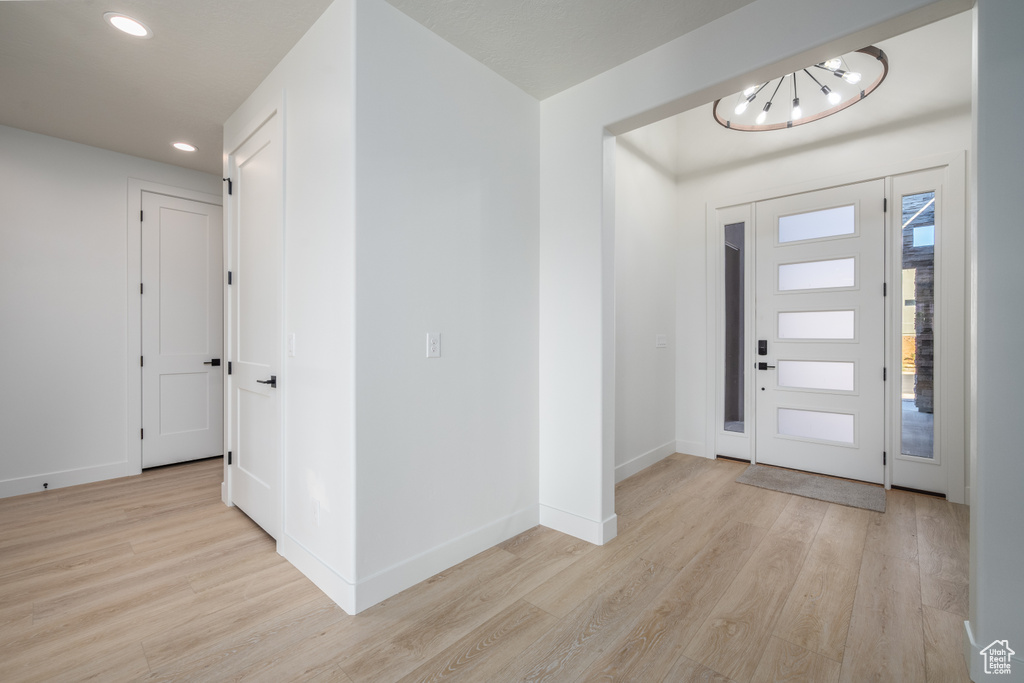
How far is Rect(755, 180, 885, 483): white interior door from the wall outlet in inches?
125

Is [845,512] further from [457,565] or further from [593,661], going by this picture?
[457,565]

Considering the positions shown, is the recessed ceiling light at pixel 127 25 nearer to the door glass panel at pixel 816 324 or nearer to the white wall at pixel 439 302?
the white wall at pixel 439 302

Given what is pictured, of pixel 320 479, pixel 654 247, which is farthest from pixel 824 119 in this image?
pixel 320 479

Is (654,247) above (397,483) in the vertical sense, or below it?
above

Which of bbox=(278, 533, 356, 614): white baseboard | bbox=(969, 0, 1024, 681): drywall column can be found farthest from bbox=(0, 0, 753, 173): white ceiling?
bbox=(278, 533, 356, 614): white baseboard

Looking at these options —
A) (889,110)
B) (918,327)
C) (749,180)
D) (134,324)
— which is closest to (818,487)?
(918,327)

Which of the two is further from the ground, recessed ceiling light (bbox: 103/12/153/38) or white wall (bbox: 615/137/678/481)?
recessed ceiling light (bbox: 103/12/153/38)

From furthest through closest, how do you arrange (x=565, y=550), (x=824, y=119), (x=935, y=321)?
1. (x=824, y=119)
2. (x=935, y=321)
3. (x=565, y=550)

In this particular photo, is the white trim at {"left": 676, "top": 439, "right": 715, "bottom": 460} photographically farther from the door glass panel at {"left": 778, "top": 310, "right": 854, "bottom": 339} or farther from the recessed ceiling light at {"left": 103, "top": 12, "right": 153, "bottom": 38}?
the recessed ceiling light at {"left": 103, "top": 12, "right": 153, "bottom": 38}

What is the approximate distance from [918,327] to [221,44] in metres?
4.88

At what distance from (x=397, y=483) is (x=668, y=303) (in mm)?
3275

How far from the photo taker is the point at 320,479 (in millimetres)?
2162

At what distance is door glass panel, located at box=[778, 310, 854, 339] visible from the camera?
368 centimetres

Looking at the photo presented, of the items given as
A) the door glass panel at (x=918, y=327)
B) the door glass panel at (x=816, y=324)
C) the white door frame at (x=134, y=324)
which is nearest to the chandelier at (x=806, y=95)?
the door glass panel at (x=918, y=327)
